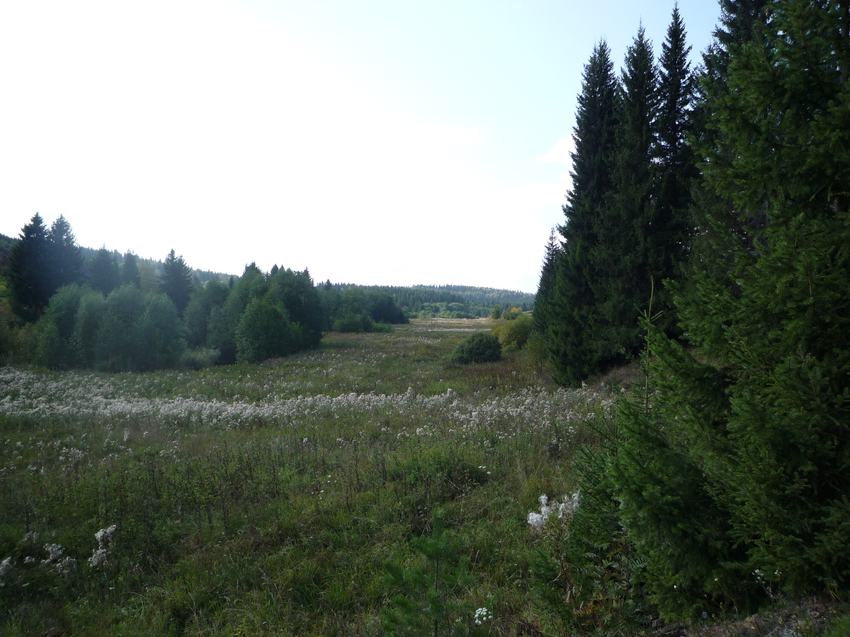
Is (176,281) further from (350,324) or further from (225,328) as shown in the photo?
(350,324)

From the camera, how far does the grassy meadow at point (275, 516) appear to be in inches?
155

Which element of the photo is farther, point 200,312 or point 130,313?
point 200,312

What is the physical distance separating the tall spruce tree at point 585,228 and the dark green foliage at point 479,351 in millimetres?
8642

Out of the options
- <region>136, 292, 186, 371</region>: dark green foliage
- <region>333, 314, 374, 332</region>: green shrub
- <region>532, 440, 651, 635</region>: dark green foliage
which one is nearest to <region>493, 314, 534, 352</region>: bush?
<region>136, 292, 186, 371</region>: dark green foliage

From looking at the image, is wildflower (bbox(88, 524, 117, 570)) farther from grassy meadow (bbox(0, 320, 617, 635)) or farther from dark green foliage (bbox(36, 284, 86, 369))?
dark green foliage (bbox(36, 284, 86, 369))

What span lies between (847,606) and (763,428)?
772mm

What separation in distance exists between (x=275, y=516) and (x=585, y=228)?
15675 mm

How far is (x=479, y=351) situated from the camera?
26.5 metres

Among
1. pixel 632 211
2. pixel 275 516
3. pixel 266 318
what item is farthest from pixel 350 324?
pixel 275 516

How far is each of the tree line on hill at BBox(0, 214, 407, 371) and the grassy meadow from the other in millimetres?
19542

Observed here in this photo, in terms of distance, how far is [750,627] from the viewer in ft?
6.73

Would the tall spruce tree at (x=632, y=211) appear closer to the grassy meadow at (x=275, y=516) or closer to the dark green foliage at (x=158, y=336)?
the grassy meadow at (x=275, y=516)

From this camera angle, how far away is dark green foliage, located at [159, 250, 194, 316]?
45375mm

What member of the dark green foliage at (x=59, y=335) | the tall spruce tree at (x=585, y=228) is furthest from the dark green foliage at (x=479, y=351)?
the dark green foliage at (x=59, y=335)
